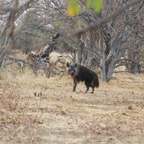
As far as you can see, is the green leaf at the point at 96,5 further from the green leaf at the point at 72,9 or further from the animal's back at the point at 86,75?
the animal's back at the point at 86,75

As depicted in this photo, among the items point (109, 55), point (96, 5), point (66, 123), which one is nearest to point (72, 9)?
point (96, 5)

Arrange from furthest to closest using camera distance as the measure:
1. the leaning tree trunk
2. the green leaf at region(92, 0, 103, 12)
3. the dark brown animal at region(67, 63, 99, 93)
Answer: the leaning tree trunk → the dark brown animal at region(67, 63, 99, 93) → the green leaf at region(92, 0, 103, 12)

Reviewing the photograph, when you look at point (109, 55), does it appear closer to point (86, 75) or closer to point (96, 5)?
point (86, 75)

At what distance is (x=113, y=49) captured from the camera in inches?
795

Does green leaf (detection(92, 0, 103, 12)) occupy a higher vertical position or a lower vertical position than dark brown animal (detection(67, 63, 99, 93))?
lower

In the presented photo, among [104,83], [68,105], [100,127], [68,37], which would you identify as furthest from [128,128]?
[104,83]

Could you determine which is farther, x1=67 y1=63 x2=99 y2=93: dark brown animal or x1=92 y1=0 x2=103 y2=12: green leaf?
x1=67 y1=63 x2=99 y2=93: dark brown animal

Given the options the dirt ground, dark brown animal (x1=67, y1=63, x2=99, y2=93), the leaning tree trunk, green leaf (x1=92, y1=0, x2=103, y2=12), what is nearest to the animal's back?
dark brown animal (x1=67, y1=63, x2=99, y2=93)

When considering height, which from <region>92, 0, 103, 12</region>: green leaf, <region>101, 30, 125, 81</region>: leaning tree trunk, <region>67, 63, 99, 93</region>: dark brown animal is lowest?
<region>92, 0, 103, 12</region>: green leaf

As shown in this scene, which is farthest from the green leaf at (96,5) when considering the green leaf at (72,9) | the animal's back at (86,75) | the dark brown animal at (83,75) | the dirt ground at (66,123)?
the animal's back at (86,75)

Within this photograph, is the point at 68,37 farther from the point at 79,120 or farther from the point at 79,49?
the point at 79,49

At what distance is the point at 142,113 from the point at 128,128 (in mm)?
2455

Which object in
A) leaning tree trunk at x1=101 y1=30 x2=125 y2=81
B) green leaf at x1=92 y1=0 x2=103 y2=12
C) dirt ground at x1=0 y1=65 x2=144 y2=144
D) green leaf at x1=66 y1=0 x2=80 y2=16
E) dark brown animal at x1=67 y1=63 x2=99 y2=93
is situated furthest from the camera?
leaning tree trunk at x1=101 y1=30 x2=125 y2=81

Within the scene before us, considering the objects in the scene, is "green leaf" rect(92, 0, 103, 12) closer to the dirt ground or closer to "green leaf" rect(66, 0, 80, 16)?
"green leaf" rect(66, 0, 80, 16)
